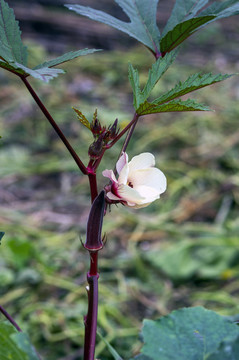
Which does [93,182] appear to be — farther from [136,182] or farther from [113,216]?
[113,216]

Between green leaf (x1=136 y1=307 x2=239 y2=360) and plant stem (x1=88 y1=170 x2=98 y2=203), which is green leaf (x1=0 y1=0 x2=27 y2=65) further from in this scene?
green leaf (x1=136 y1=307 x2=239 y2=360)

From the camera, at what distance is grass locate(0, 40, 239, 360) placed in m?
1.48

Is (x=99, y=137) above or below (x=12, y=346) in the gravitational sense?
above

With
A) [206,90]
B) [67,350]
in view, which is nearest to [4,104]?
[206,90]

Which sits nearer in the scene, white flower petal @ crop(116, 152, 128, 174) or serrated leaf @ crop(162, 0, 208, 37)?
white flower petal @ crop(116, 152, 128, 174)

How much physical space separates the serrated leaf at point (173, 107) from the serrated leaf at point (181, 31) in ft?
0.35

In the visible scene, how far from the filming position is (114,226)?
1.92m

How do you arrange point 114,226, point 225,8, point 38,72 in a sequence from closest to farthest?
point 38,72, point 225,8, point 114,226

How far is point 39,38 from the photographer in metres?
3.75

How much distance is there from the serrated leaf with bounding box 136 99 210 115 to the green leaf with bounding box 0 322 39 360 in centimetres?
28

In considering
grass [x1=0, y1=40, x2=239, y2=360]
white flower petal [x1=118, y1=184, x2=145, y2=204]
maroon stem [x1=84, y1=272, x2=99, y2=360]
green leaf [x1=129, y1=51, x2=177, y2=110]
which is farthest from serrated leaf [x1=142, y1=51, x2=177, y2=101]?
grass [x1=0, y1=40, x2=239, y2=360]

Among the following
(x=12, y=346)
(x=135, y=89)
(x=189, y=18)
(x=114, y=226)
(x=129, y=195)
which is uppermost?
(x=114, y=226)

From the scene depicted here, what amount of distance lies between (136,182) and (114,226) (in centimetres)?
133

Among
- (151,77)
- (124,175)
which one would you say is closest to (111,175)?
(124,175)
